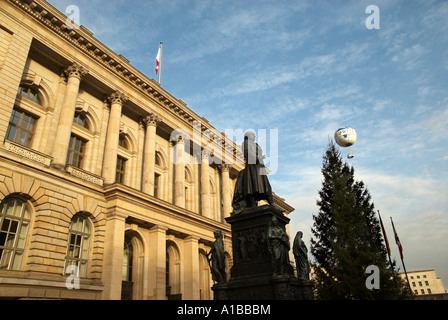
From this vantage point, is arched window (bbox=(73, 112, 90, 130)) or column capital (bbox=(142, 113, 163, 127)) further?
column capital (bbox=(142, 113, 163, 127))

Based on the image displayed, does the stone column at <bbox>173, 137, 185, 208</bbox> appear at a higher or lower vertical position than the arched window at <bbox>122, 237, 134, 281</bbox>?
higher

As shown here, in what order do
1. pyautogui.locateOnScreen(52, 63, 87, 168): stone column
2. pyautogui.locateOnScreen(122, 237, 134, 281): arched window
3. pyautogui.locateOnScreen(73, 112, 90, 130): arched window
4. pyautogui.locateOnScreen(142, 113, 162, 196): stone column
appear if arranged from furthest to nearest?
pyautogui.locateOnScreen(142, 113, 162, 196): stone column < pyautogui.locateOnScreen(73, 112, 90, 130): arched window < pyautogui.locateOnScreen(122, 237, 134, 281): arched window < pyautogui.locateOnScreen(52, 63, 87, 168): stone column

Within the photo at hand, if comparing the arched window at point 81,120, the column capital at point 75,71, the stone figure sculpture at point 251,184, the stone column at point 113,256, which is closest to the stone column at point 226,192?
the stone column at point 113,256

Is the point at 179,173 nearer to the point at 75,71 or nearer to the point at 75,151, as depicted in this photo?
the point at 75,151

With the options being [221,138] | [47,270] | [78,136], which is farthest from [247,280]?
[221,138]

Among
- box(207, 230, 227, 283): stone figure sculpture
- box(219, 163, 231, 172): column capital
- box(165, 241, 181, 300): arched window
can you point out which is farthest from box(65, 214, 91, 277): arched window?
box(219, 163, 231, 172): column capital

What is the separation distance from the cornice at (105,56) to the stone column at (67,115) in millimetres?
2000

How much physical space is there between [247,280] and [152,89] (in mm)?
24027

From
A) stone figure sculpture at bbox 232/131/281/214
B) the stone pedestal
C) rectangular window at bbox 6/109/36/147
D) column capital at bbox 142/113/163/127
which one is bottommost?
the stone pedestal

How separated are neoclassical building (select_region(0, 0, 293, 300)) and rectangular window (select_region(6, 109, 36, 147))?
0.07 m

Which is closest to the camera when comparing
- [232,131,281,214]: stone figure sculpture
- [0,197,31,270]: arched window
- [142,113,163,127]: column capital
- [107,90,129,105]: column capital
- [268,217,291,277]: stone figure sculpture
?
[268,217,291,277]: stone figure sculpture

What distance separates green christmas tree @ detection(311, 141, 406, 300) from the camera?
2231cm

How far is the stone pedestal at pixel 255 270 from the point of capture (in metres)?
8.07

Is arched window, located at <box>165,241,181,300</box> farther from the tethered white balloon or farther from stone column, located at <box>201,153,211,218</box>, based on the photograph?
the tethered white balloon
